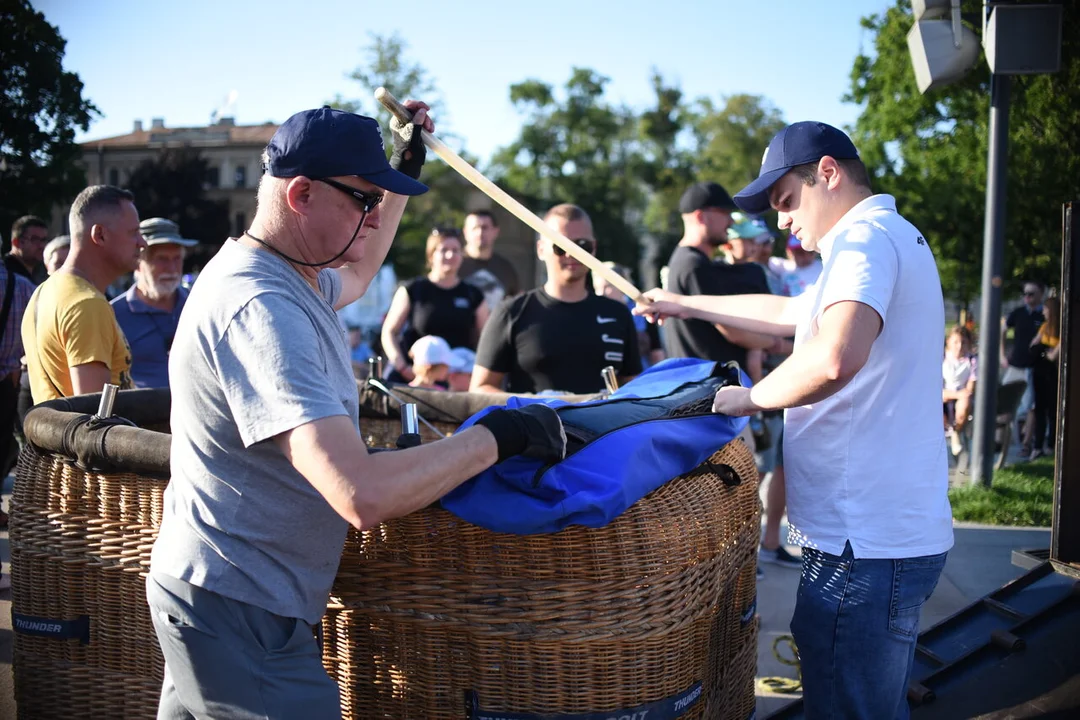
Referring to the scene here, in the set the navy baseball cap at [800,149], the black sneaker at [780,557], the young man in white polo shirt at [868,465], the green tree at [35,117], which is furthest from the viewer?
the green tree at [35,117]

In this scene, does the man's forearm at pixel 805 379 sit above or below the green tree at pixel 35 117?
below

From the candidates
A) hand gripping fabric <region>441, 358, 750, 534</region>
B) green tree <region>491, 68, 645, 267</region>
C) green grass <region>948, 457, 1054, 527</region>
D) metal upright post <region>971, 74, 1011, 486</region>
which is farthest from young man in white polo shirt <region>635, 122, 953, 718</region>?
green tree <region>491, 68, 645, 267</region>

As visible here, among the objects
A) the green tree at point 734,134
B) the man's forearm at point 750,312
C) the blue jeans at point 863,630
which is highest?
the green tree at point 734,134

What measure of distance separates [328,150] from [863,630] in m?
1.71

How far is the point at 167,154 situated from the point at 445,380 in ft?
115

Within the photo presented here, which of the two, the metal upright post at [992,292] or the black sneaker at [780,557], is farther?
the metal upright post at [992,292]

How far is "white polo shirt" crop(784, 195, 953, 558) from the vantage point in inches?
90.8

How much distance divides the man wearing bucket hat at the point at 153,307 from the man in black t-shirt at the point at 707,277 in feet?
8.83

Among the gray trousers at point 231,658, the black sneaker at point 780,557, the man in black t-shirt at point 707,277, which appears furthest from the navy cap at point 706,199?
the gray trousers at point 231,658

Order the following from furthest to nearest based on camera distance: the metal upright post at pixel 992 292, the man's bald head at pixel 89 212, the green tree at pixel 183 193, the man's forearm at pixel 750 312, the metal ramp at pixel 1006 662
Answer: the green tree at pixel 183 193
the metal upright post at pixel 992 292
the man's bald head at pixel 89 212
the man's forearm at pixel 750 312
the metal ramp at pixel 1006 662

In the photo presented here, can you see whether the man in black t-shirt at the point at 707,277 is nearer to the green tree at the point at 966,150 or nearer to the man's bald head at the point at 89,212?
the man's bald head at the point at 89,212

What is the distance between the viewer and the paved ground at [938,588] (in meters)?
3.79

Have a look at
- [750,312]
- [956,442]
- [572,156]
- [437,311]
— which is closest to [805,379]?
[750,312]

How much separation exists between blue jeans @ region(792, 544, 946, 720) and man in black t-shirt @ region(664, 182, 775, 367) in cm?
259
